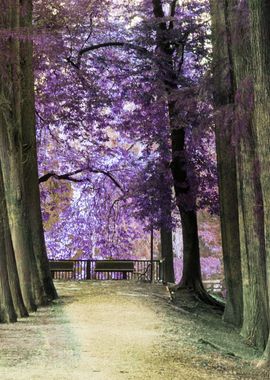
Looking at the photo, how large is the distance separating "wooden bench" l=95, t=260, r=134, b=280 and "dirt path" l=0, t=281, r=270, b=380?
314 inches

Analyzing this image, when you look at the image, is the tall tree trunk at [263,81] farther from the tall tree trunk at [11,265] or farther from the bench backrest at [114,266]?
the bench backrest at [114,266]

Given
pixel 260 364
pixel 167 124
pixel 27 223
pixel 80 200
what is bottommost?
pixel 260 364

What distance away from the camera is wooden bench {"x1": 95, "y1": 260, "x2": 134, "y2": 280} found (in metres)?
20.9

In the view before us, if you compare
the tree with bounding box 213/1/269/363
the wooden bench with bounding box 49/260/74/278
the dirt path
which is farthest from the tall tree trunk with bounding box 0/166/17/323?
the wooden bench with bounding box 49/260/74/278

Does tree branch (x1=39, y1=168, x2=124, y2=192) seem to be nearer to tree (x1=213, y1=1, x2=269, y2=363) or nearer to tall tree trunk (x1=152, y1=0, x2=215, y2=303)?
tall tree trunk (x1=152, y1=0, x2=215, y2=303)

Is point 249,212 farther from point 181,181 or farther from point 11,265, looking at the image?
point 181,181

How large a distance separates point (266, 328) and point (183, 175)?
25.9 feet

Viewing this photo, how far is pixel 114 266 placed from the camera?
21.0 metres

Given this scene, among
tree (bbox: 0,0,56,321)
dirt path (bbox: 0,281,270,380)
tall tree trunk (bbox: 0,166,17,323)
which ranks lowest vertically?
dirt path (bbox: 0,281,270,380)

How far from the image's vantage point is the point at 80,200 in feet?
83.4

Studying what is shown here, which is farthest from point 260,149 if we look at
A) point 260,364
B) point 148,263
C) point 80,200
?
point 80,200

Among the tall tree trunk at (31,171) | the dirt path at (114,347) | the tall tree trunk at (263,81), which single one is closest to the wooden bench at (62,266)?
the tall tree trunk at (31,171)

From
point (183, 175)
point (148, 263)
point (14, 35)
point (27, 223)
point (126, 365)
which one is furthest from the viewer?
point (148, 263)

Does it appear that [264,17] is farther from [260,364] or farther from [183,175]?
[183,175]
